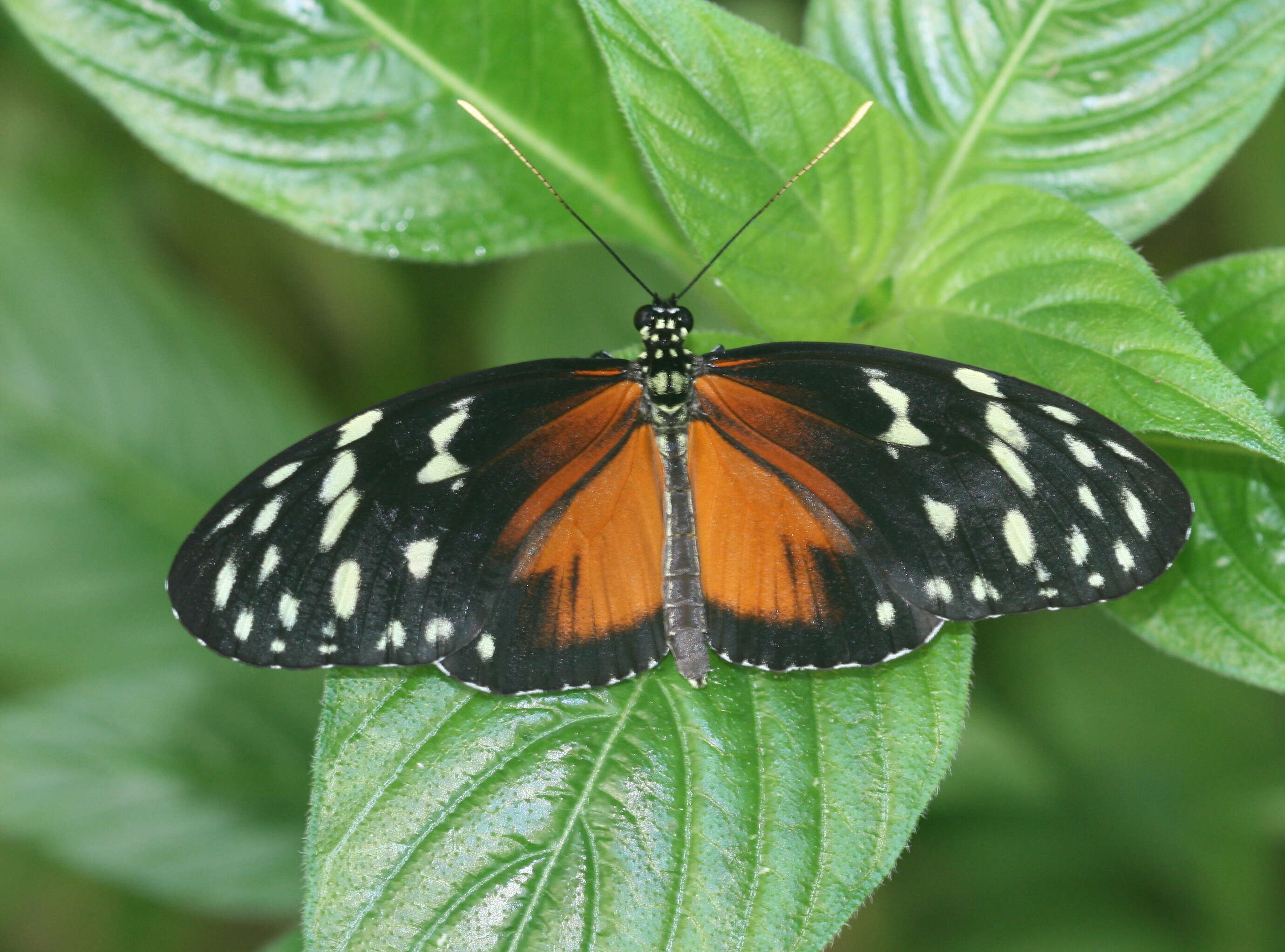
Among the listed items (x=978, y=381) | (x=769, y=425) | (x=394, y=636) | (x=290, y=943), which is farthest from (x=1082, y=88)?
(x=290, y=943)

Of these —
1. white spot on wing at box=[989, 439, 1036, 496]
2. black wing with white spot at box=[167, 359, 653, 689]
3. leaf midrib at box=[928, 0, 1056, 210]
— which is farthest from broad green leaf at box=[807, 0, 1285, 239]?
black wing with white spot at box=[167, 359, 653, 689]

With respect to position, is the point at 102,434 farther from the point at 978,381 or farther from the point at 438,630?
the point at 978,381

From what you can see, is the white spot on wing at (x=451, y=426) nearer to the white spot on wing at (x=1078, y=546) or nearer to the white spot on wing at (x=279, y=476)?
the white spot on wing at (x=279, y=476)

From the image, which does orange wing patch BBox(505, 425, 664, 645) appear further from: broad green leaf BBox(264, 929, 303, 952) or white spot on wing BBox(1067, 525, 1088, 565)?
broad green leaf BBox(264, 929, 303, 952)

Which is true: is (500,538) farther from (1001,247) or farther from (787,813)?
(1001,247)

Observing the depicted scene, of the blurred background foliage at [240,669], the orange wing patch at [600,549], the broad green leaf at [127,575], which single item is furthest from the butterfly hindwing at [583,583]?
the broad green leaf at [127,575]

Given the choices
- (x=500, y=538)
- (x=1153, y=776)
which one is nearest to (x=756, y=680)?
(x=500, y=538)
